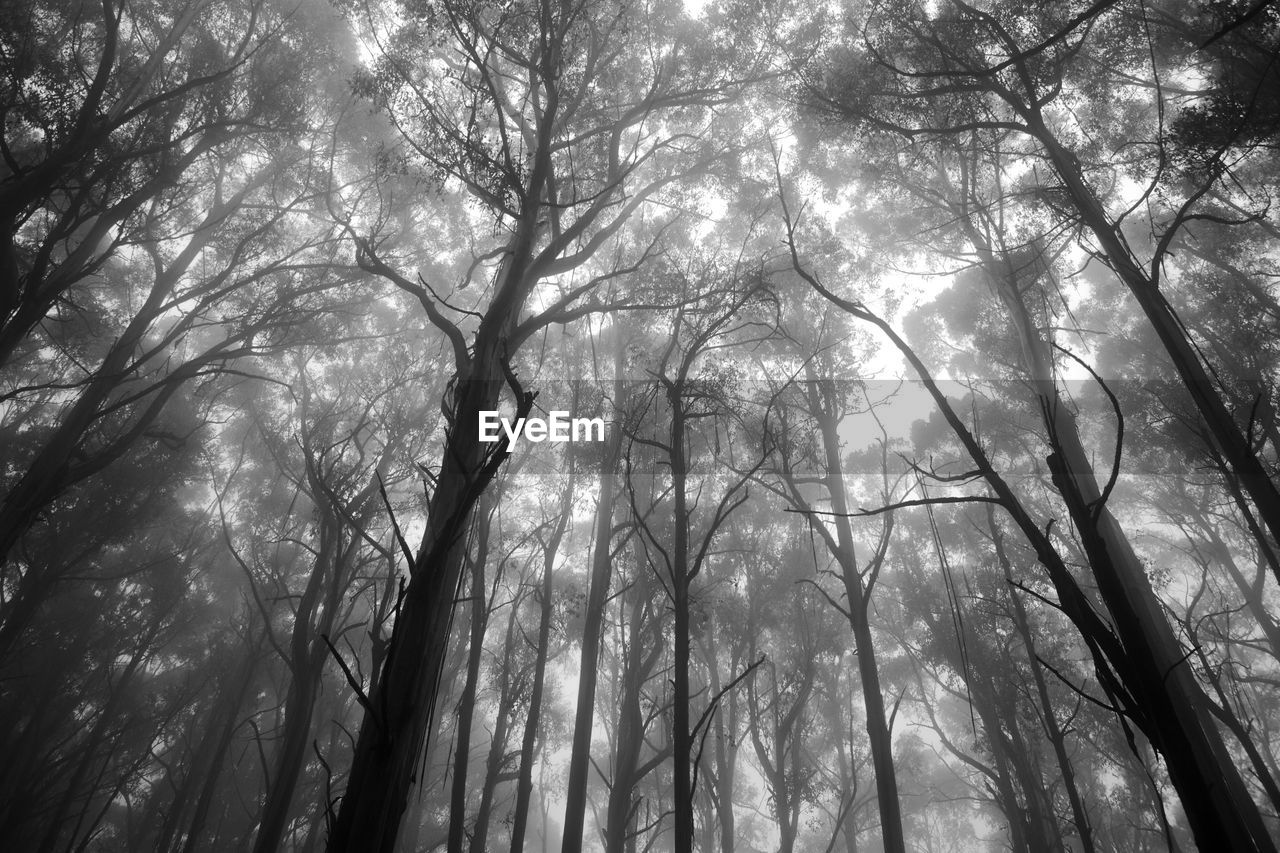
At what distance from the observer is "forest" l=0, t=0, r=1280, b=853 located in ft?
13.9

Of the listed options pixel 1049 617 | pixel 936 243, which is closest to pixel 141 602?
pixel 936 243

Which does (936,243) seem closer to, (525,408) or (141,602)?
(525,408)

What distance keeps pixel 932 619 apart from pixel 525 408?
17860mm

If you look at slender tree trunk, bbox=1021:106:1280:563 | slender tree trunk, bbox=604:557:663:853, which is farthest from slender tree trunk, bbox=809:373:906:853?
slender tree trunk, bbox=604:557:663:853

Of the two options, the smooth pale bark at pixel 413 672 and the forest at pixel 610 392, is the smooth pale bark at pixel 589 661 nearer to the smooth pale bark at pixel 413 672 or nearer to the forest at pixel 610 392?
the forest at pixel 610 392

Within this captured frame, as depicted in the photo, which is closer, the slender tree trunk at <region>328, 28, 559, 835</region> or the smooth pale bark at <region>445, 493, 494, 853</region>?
the slender tree trunk at <region>328, 28, 559, 835</region>

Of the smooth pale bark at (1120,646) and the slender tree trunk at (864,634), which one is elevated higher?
the slender tree trunk at (864,634)

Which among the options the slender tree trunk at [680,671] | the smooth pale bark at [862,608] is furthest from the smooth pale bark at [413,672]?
the smooth pale bark at [862,608]

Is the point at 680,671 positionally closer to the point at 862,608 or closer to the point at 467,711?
the point at 467,711

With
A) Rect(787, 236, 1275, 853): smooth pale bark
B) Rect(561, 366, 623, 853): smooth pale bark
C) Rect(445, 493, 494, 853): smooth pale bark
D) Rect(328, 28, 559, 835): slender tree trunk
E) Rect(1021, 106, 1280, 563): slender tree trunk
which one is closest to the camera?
Rect(787, 236, 1275, 853): smooth pale bark

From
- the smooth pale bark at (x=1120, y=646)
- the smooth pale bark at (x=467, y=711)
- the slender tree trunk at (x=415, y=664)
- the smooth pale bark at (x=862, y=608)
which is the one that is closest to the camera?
the smooth pale bark at (x=1120, y=646)

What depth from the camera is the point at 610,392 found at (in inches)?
542

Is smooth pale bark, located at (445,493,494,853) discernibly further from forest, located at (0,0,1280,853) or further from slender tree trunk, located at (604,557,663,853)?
slender tree trunk, located at (604,557,663,853)

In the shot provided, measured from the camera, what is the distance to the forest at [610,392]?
4.23 metres
